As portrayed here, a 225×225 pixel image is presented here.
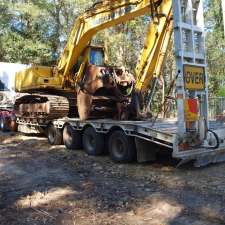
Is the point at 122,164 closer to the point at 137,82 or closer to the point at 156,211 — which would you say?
the point at 137,82

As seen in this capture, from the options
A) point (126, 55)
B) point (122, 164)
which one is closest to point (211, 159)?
point (122, 164)

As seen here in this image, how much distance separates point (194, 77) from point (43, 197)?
421 cm

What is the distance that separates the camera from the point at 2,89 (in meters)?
21.9

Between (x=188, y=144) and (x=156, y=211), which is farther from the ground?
(x=188, y=144)

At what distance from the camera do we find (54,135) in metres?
13.6

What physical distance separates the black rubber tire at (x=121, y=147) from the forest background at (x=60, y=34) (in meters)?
18.0

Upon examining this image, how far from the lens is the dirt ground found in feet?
20.1

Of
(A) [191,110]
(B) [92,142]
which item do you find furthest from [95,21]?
(A) [191,110]

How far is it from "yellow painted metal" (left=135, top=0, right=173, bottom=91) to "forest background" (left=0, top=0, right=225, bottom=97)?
54.0 ft

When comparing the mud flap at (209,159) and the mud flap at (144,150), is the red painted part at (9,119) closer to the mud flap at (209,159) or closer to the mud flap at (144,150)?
the mud flap at (144,150)

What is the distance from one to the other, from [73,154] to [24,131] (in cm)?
516

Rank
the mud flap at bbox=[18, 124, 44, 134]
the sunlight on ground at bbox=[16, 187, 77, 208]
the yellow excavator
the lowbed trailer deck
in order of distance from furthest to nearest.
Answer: the mud flap at bbox=[18, 124, 44, 134] → the yellow excavator → the lowbed trailer deck → the sunlight on ground at bbox=[16, 187, 77, 208]

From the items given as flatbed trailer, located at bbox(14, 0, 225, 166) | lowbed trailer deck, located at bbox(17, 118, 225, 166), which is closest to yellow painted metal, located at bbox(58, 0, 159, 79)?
flatbed trailer, located at bbox(14, 0, 225, 166)

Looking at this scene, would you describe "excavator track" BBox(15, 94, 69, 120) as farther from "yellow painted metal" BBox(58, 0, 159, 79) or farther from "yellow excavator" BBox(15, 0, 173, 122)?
"yellow painted metal" BBox(58, 0, 159, 79)
